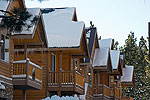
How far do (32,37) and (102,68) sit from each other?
14.6 meters

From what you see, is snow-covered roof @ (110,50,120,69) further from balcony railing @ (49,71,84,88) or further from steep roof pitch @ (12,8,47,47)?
steep roof pitch @ (12,8,47,47)

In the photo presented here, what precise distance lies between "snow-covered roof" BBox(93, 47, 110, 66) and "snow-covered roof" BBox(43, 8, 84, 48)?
6.47 meters

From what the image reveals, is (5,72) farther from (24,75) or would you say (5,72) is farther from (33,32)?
(33,32)

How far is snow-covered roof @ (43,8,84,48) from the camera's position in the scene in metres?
31.1

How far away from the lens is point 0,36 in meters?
24.0

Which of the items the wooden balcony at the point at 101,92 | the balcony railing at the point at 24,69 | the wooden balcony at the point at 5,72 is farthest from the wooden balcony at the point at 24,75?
the wooden balcony at the point at 101,92

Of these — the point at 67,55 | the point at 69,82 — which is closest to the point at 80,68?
the point at 67,55

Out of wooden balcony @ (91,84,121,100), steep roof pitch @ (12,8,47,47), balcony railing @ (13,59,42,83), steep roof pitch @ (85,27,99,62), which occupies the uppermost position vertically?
steep roof pitch @ (85,27,99,62)

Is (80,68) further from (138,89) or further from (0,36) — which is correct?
(138,89)

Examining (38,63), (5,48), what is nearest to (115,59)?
(38,63)

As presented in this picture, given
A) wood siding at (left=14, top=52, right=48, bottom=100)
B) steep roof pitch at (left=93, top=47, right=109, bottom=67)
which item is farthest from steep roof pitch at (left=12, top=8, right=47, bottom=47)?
steep roof pitch at (left=93, top=47, right=109, bottom=67)

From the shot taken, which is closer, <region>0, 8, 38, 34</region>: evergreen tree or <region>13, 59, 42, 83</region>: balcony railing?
<region>0, 8, 38, 34</region>: evergreen tree

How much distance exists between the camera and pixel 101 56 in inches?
1572

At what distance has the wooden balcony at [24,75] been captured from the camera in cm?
2486
